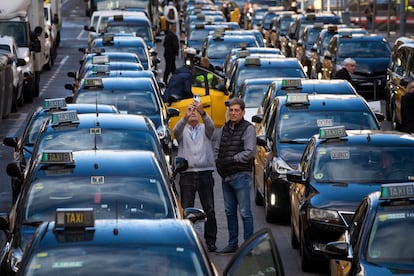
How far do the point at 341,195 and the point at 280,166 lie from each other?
11.2 ft

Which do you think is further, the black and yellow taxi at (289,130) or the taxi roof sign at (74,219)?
the black and yellow taxi at (289,130)

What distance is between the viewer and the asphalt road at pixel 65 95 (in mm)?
16109

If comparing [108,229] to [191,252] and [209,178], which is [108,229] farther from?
[209,178]

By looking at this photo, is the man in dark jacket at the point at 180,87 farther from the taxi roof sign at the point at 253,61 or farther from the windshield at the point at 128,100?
the windshield at the point at 128,100

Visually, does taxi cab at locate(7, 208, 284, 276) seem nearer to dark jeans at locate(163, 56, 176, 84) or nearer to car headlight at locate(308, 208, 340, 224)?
car headlight at locate(308, 208, 340, 224)

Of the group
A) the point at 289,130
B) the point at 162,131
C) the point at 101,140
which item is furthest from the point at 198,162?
the point at 162,131

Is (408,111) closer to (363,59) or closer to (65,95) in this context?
(363,59)

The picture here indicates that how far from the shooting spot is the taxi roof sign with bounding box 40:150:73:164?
40.6ft

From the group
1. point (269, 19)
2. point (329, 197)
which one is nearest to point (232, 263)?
point (329, 197)

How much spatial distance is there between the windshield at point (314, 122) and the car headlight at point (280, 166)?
0.60 m

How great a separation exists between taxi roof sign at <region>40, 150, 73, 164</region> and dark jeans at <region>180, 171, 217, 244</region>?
380 cm

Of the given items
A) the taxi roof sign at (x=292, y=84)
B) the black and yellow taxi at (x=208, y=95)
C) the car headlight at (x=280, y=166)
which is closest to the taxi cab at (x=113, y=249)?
the car headlight at (x=280, y=166)

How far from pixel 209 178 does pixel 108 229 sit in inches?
292

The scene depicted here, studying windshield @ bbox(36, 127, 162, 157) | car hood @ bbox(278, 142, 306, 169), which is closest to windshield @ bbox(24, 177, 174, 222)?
windshield @ bbox(36, 127, 162, 157)
